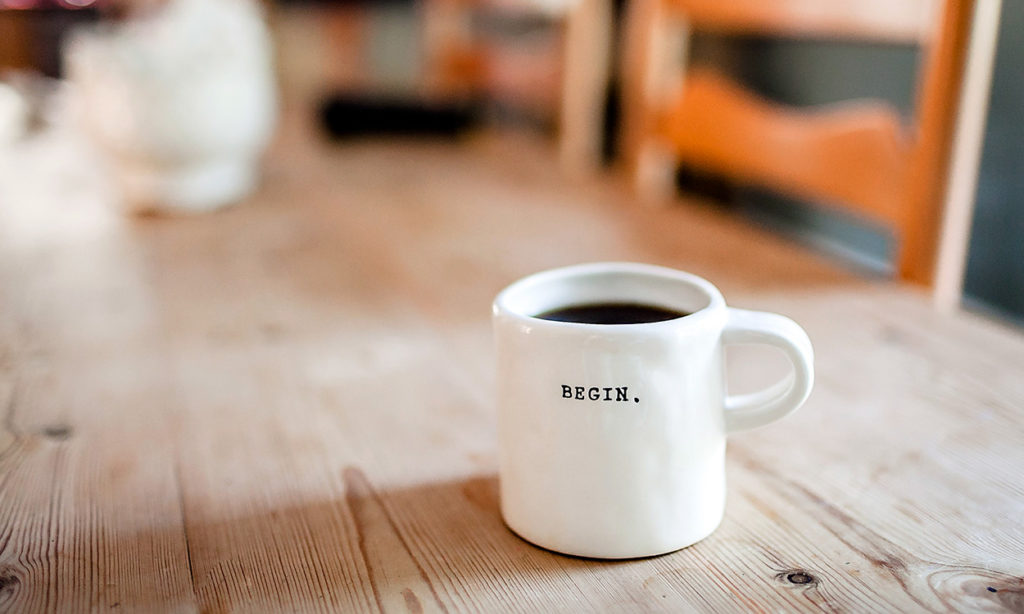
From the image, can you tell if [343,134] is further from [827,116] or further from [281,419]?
[281,419]

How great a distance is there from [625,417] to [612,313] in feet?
A: 0.21

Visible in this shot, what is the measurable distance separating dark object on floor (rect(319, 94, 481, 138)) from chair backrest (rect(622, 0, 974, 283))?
Result: 0.43 metres

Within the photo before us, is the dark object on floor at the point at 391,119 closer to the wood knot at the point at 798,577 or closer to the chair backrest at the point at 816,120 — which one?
the chair backrest at the point at 816,120

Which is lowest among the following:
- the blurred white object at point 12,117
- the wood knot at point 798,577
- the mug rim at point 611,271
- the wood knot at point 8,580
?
the wood knot at point 8,580

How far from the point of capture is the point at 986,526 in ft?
1.39

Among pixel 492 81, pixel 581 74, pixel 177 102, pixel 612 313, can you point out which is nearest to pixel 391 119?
pixel 492 81

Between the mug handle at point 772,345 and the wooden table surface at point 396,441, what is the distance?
60 mm

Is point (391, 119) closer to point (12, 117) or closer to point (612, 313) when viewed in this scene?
point (12, 117)

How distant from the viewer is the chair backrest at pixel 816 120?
74 cm

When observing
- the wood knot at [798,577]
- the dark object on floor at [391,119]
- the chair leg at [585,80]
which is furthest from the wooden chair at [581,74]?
the wood knot at [798,577]

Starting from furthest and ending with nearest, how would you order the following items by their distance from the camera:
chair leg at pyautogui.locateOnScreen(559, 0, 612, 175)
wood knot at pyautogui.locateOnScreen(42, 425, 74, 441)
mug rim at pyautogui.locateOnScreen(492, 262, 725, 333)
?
chair leg at pyautogui.locateOnScreen(559, 0, 612, 175), wood knot at pyautogui.locateOnScreen(42, 425, 74, 441), mug rim at pyautogui.locateOnScreen(492, 262, 725, 333)

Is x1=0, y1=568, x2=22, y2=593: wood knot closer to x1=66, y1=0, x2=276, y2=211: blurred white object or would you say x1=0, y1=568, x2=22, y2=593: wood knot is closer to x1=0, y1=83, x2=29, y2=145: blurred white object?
x1=66, y1=0, x2=276, y2=211: blurred white object

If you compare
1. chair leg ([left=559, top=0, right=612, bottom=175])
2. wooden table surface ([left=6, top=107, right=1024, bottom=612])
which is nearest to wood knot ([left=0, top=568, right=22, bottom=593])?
wooden table surface ([left=6, top=107, right=1024, bottom=612])

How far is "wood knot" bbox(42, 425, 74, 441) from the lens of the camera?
1.77ft
